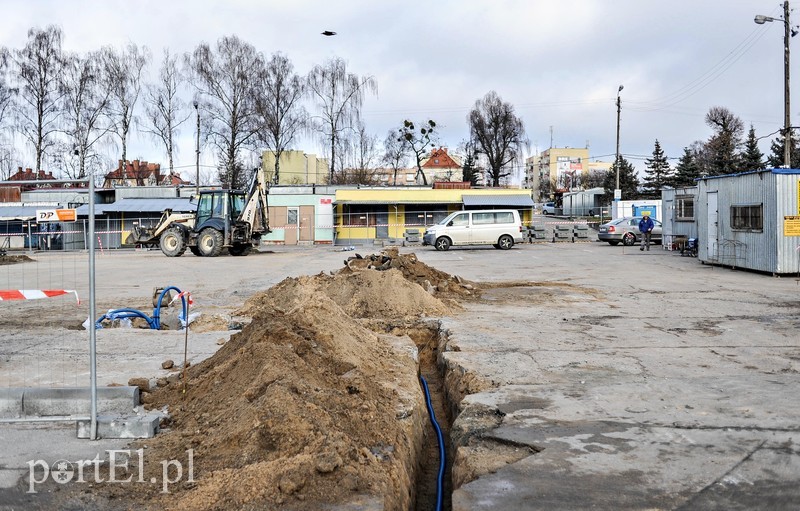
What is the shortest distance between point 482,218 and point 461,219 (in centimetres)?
101

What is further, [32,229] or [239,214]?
[32,229]

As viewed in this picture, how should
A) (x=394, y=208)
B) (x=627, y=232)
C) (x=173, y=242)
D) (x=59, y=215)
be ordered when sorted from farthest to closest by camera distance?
1. (x=394, y=208)
2. (x=627, y=232)
3. (x=173, y=242)
4. (x=59, y=215)

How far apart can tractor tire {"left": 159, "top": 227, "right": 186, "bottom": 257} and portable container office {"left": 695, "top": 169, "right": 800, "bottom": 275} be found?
21043 millimetres

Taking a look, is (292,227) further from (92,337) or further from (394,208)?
(92,337)

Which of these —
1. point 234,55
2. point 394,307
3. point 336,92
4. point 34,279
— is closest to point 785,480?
point 394,307

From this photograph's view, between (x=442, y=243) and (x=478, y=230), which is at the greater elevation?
(x=478, y=230)

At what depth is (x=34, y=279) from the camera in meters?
21.1

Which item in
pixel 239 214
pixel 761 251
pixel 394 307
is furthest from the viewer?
pixel 239 214

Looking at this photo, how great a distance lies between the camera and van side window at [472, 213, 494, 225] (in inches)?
1330

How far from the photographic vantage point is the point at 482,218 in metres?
33.9

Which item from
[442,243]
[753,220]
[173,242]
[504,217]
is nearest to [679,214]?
[504,217]

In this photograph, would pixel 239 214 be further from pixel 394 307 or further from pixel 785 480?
pixel 785 480

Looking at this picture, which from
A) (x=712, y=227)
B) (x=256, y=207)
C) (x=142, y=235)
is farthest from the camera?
(x=142, y=235)

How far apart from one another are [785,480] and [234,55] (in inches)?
2069
